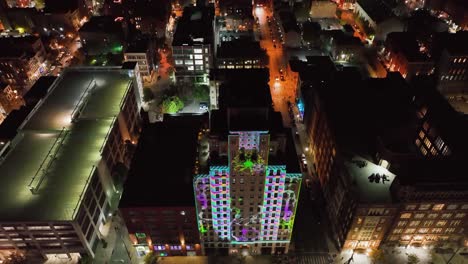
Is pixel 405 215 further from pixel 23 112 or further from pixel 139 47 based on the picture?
pixel 23 112

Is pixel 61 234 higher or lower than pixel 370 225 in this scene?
lower

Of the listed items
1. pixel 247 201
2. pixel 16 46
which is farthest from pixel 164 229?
pixel 16 46

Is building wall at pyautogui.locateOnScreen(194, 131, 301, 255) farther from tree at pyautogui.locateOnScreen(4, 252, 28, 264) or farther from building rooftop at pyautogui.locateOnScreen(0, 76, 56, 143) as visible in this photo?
building rooftop at pyautogui.locateOnScreen(0, 76, 56, 143)

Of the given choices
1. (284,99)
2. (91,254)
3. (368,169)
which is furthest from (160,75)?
(368,169)

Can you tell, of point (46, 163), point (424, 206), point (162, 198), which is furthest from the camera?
point (46, 163)

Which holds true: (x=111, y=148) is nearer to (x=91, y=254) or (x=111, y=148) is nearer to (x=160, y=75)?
(x=91, y=254)

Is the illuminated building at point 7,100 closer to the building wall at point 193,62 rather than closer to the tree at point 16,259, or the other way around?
the tree at point 16,259

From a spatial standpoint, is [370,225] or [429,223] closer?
[370,225]
